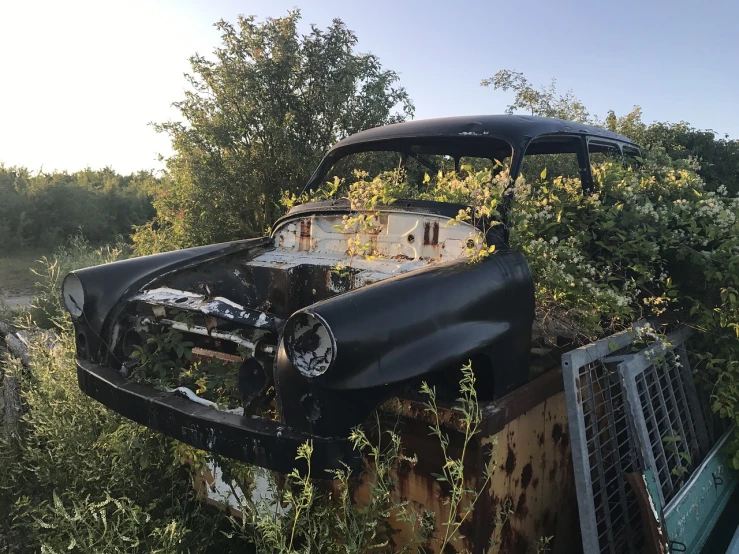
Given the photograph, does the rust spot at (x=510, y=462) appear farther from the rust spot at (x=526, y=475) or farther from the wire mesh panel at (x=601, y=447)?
the wire mesh panel at (x=601, y=447)

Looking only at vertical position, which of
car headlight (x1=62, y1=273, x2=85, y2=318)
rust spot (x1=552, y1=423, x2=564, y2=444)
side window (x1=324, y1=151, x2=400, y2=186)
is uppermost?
side window (x1=324, y1=151, x2=400, y2=186)

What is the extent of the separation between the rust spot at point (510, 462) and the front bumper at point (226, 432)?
62 centimetres

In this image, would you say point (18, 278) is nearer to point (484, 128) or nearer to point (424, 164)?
point (424, 164)

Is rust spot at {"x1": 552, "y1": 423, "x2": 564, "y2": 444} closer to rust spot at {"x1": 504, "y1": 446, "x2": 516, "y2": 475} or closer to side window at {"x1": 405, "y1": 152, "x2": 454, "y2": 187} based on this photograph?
rust spot at {"x1": 504, "y1": 446, "x2": 516, "y2": 475}

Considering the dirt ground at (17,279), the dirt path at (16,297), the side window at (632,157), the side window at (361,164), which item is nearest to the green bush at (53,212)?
the dirt ground at (17,279)

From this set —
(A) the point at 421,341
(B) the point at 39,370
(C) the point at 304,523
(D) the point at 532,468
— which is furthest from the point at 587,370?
(B) the point at 39,370

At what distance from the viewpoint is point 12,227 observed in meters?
17.7

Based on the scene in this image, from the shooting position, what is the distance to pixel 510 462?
80.3 inches

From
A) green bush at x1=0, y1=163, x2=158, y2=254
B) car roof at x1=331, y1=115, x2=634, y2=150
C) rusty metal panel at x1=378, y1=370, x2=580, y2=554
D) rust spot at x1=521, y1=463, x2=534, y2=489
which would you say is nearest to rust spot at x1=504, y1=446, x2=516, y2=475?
rusty metal panel at x1=378, y1=370, x2=580, y2=554

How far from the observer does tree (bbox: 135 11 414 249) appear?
8117 mm

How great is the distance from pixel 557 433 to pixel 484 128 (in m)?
1.66

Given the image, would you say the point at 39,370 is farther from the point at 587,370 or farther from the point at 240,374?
the point at 587,370

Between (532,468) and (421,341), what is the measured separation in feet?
2.96

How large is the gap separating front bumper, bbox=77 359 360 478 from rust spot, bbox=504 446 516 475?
0.62 metres
